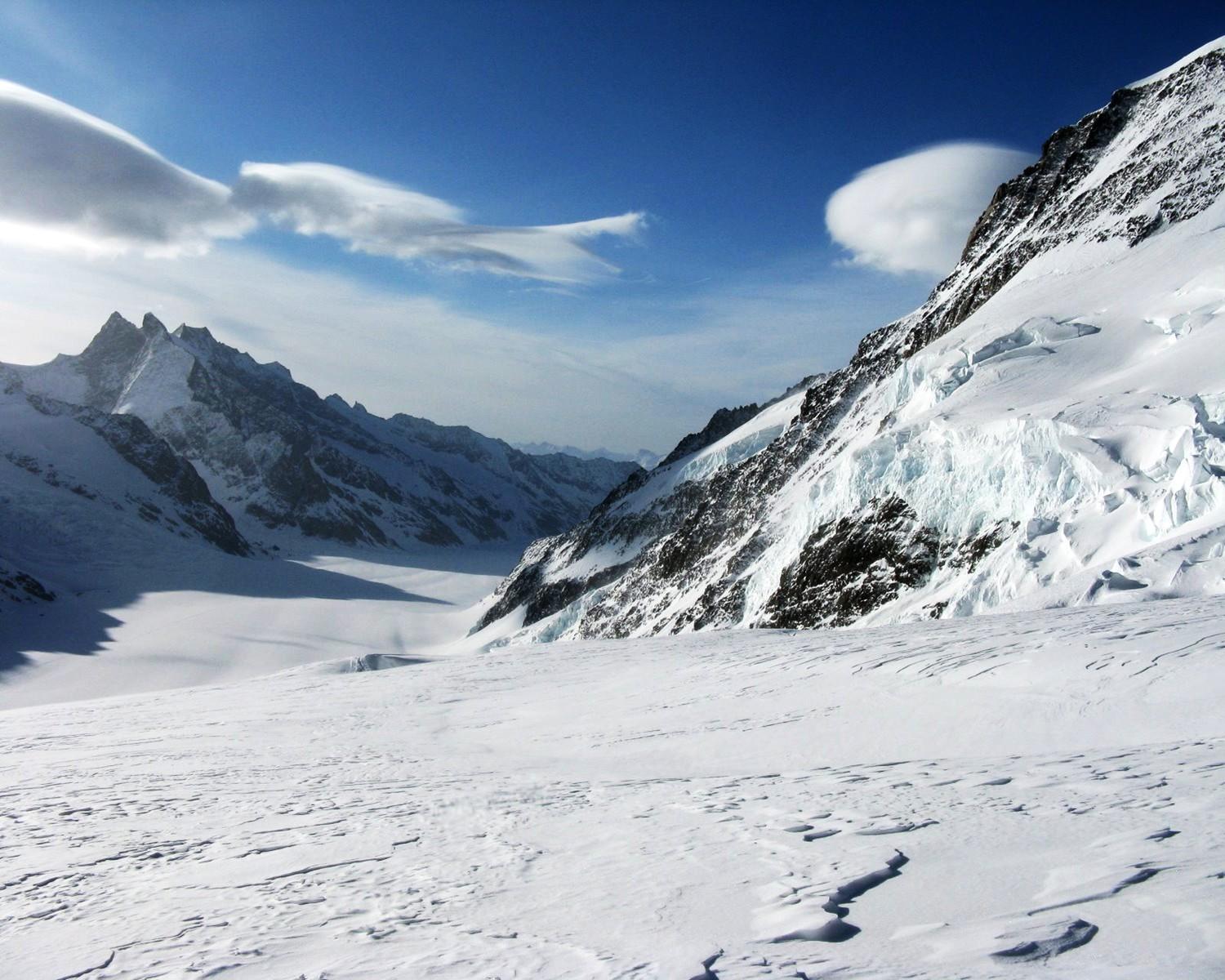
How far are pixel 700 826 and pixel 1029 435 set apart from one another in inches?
855

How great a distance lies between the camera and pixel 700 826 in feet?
25.8

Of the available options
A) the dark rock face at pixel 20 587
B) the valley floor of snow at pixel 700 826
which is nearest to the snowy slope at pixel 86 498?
the dark rock face at pixel 20 587

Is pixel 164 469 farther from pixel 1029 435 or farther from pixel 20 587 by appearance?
pixel 1029 435

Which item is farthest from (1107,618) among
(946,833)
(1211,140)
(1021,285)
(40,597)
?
(40,597)

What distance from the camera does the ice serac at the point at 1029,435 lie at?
2102 centimetres

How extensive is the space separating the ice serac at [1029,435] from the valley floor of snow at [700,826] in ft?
16.8

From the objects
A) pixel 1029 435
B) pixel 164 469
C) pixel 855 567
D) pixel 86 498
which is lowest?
pixel 855 567

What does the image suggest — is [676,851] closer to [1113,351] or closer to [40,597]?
[1113,351]

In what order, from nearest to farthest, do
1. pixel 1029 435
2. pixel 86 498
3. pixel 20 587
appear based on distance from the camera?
pixel 1029 435
pixel 20 587
pixel 86 498

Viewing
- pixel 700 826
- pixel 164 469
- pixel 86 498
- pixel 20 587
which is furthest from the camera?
pixel 164 469

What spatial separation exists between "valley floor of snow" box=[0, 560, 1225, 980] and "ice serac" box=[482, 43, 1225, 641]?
16.8ft

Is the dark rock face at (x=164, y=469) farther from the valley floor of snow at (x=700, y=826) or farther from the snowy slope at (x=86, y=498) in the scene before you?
the valley floor of snow at (x=700, y=826)

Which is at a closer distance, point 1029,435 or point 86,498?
point 1029,435


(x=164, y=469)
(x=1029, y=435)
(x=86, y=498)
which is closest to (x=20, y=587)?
(x=86, y=498)
